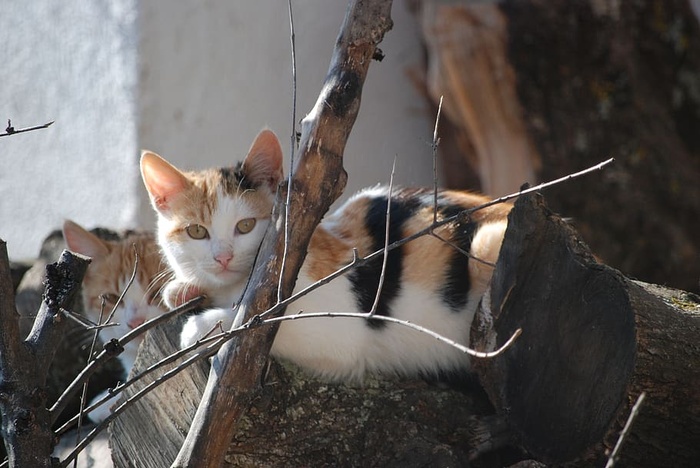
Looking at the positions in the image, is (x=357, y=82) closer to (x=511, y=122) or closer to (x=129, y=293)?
(x=129, y=293)

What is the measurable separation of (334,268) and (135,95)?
1.56 m

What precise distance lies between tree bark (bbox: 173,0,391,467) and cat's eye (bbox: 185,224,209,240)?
36 centimetres

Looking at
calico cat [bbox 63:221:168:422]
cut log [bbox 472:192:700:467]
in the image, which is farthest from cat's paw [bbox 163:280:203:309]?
cut log [bbox 472:192:700:467]

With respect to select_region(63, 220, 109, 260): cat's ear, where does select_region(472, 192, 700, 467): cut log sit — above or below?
below

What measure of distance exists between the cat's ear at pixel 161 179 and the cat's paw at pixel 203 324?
14.3 inches

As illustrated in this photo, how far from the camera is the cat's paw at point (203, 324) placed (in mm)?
1567

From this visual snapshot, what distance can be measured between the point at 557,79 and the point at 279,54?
41.7 inches

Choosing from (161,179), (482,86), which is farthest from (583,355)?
(482,86)

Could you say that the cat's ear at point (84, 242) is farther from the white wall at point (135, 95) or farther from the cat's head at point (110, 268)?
the white wall at point (135, 95)

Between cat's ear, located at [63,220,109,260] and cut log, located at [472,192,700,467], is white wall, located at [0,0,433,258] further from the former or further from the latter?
cut log, located at [472,192,700,467]

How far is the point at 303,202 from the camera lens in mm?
1428

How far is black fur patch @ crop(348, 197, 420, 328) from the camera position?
5.75 feet

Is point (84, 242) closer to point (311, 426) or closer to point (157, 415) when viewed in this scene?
point (157, 415)

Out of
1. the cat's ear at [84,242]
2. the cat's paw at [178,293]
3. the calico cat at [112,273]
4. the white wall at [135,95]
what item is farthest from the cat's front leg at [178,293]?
the white wall at [135,95]
